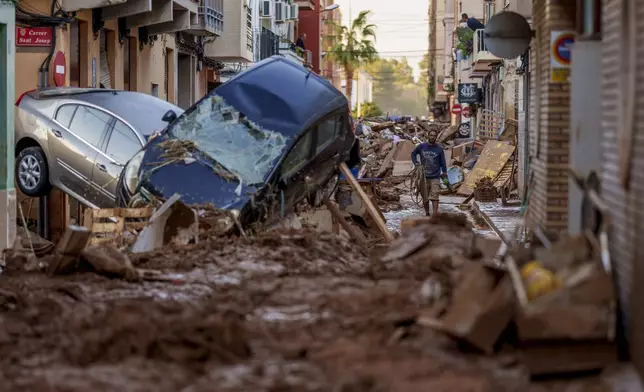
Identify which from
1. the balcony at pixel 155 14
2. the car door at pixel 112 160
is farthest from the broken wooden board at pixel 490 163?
the car door at pixel 112 160

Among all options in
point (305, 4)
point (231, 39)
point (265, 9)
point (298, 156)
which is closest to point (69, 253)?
point (298, 156)

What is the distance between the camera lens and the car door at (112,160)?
18.1 meters

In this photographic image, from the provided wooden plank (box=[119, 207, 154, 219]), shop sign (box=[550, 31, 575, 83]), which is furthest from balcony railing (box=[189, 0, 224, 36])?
shop sign (box=[550, 31, 575, 83])

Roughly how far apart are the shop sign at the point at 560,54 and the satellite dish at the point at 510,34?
3.93m

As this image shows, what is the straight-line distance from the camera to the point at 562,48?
12.9 m

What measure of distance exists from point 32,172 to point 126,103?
1956 millimetres

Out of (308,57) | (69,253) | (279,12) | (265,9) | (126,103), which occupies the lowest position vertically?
(69,253)

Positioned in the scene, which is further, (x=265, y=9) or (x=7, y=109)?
(x=265, y=9)

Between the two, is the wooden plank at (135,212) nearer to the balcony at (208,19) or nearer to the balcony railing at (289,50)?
the balcony at (208,19)

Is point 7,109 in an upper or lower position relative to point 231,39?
lower

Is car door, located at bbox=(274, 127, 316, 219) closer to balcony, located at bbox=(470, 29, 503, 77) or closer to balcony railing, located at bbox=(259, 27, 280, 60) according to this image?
balcony, located at bbox=(470, 29, 503, 77)

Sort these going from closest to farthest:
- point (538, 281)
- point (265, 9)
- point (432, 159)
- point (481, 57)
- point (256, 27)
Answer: point (538, 281) < point (432, 159) < point (481, 57) < point (256, 27) < point (265, 9)

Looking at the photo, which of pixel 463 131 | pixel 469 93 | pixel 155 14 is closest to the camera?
pixel 155 14

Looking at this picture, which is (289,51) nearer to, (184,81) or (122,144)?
(184,81)
